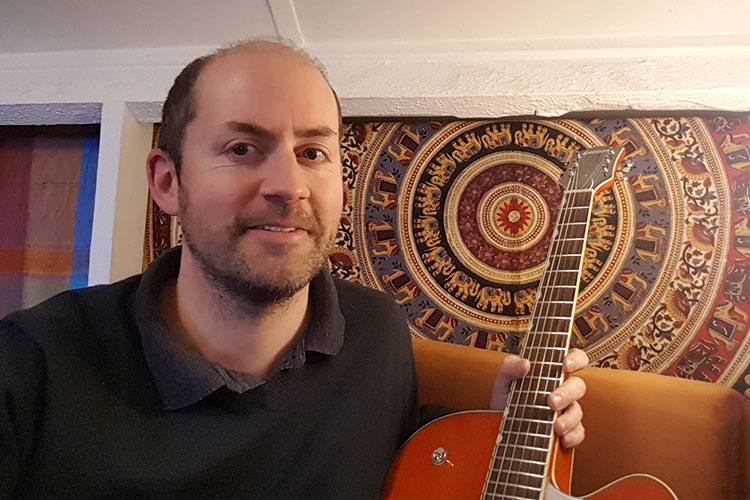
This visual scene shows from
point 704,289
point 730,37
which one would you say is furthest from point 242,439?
point 730,37

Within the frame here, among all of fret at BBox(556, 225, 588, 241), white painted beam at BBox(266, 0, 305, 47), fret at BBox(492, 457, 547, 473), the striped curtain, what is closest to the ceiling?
white painted beam at BBox(266, 0, 305, 47)

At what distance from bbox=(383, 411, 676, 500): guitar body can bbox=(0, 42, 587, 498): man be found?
0.05 m

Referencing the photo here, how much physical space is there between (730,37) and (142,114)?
1.66 m

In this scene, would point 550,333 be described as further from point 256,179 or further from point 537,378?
point 256,179

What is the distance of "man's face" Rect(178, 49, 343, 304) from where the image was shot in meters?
0.84

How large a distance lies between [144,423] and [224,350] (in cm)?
18

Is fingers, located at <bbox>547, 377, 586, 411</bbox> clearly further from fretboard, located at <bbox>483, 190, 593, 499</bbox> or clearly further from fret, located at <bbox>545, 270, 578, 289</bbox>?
fret, located at <bbox>545, 270, 578, 289</bbox>

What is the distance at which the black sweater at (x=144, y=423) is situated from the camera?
29.5 inches

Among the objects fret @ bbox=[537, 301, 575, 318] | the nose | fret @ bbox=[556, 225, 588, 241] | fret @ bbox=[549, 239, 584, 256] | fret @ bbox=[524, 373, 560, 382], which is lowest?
fret @ bbox=[524, 373, 560, 382]

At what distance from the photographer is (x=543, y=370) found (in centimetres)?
89

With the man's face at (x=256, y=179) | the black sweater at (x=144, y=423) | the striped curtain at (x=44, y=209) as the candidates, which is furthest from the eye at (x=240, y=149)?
the striped curtain at (x=44, y=209)

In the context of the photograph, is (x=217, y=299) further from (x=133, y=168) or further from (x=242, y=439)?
(x=133, y=168)

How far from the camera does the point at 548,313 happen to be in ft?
3.11

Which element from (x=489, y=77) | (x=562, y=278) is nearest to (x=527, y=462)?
(x=562, y=278)
